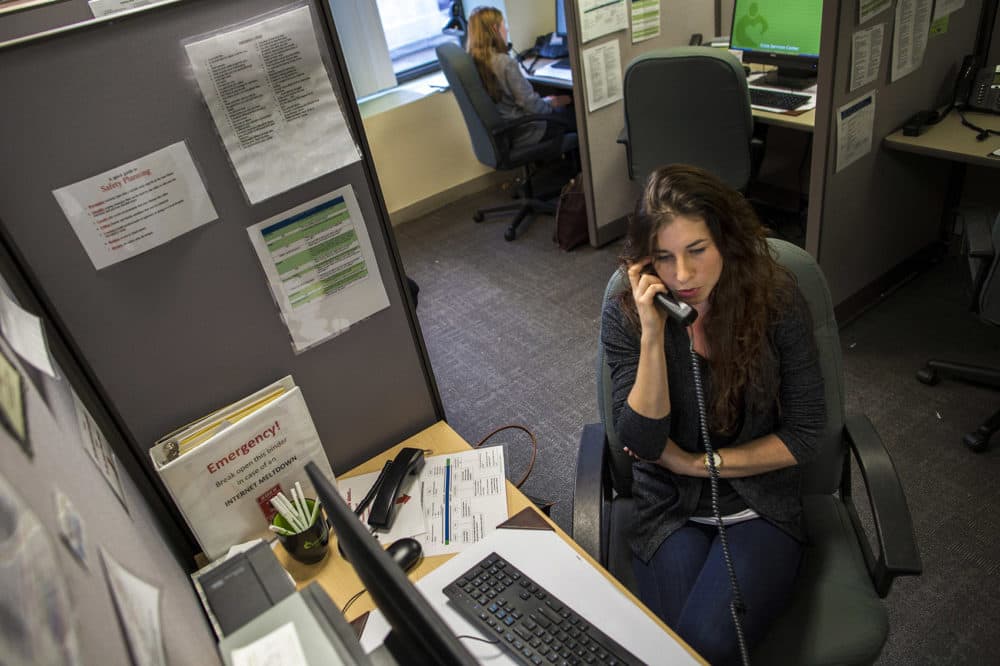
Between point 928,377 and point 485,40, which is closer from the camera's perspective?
point 928,377

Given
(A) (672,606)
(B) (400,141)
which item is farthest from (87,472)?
(B) (400,141)

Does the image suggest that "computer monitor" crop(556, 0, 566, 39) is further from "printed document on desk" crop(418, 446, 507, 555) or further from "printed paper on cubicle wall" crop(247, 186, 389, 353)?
"printed document on desk" crop(418, 446, 507, 555)

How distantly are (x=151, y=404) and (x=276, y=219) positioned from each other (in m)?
0.37

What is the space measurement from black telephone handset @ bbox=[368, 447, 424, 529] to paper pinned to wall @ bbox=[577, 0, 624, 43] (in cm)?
223

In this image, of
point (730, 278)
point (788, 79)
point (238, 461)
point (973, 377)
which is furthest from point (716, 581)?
point (788, 79)

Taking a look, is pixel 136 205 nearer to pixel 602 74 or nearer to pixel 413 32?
pixel 602 74

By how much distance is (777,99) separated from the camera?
106 inches

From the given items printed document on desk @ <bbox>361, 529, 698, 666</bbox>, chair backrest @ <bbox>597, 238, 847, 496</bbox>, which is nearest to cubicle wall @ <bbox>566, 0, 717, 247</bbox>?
chair backrest @ <bbox>597, 238, 847, 496</bbox>

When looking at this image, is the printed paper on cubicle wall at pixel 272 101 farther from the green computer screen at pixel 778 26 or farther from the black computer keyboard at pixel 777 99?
the green computer screen at pixel 778 26

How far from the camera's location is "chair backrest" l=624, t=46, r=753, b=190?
2.42 m

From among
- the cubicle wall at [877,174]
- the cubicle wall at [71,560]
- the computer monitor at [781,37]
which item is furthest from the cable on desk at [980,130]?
the cubicle wall at [71,560]

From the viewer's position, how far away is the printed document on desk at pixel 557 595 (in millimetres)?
997

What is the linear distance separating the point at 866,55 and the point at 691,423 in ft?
4.64

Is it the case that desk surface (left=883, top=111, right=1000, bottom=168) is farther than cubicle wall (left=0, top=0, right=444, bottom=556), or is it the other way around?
desk surface (left=883, top=111, right=1000, bottom=168)
